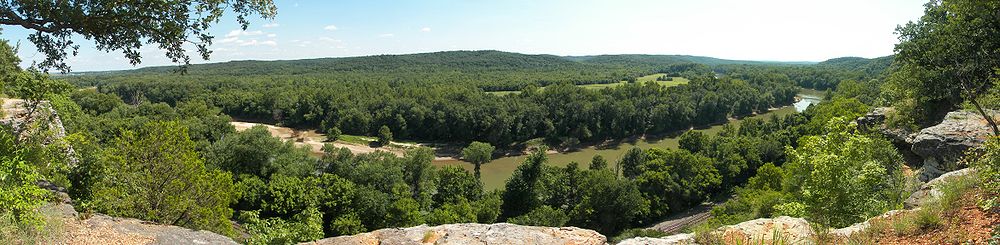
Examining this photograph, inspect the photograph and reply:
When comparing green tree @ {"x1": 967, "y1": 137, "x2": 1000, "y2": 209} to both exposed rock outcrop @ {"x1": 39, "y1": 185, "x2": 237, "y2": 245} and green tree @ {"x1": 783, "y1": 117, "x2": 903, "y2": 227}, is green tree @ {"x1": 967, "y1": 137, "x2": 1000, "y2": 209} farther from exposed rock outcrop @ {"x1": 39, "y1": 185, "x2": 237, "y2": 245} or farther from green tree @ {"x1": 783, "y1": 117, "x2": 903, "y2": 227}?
exposed rock outcrop @ {"x1": 39, "y1": 185, "x2": 237, "y2": 245}

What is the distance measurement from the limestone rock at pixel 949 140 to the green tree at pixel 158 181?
20.3 metres

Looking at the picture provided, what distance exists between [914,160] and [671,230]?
18677 mm

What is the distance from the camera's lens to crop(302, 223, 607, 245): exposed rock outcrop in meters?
7.26

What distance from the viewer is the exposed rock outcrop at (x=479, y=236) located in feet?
23.8

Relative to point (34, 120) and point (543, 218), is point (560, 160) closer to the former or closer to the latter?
point (543, 218)

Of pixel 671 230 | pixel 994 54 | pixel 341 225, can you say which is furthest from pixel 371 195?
pixel 994 54

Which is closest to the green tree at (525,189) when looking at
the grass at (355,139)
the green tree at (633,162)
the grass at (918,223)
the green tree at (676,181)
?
the green tree at (676,181)

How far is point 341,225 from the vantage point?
95.2ft

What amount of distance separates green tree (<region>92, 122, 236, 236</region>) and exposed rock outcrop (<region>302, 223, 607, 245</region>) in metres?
8.12

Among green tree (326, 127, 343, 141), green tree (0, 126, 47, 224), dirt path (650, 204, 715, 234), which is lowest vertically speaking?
dirt path (650, 204, 715, 234)

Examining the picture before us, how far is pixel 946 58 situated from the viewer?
58.0 feet

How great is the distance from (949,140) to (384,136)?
61567 millimetres

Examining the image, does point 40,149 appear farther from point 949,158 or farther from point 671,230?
point 671,230

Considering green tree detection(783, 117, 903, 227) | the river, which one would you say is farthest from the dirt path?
green tree detection(783, 117, 903, 227)
